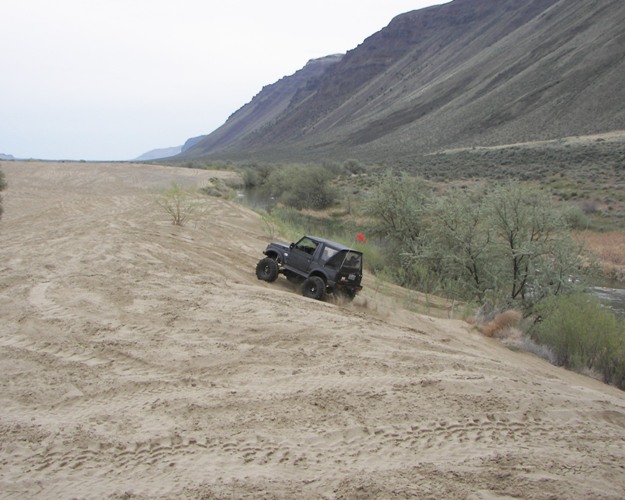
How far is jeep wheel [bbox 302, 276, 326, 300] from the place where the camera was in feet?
38.1

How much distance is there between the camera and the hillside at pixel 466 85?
6631 centimetres

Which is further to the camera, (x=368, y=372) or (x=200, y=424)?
(x=368, y=372)

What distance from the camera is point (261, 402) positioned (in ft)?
20.5

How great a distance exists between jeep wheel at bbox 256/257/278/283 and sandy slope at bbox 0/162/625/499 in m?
1.59

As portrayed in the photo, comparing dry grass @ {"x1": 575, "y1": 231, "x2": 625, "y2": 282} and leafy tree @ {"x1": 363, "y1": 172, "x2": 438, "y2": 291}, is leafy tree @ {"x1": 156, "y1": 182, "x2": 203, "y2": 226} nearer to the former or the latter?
leafy tree @ {"x1": 363, "y1": 172, "x2": 438, "y2": 291}

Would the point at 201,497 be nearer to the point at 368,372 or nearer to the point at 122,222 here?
the point at 368,372

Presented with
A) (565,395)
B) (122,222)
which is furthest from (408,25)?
(565,395)

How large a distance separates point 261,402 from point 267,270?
668cm

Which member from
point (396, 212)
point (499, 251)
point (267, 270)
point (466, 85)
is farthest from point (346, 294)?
point (466, 85)

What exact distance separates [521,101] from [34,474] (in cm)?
7638

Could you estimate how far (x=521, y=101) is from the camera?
237 ft

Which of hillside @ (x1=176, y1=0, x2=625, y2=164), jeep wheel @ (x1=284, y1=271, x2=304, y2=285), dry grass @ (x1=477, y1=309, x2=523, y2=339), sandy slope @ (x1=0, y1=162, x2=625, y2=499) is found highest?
hillside @ (x1=176, y1=0, x2=625, y2=164)

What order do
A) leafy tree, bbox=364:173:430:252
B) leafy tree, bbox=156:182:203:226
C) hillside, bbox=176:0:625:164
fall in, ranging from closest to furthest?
1. leafy tree, bbox=156:182:203:226
2. leafy tree, bbox=364:173:430:252
3. hillside, bbox=176:0:625:164

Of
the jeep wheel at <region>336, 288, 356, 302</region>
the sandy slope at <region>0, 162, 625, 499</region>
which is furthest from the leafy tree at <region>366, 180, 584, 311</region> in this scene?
the sandy slope at <region>0, 162, 625, 499</region>
